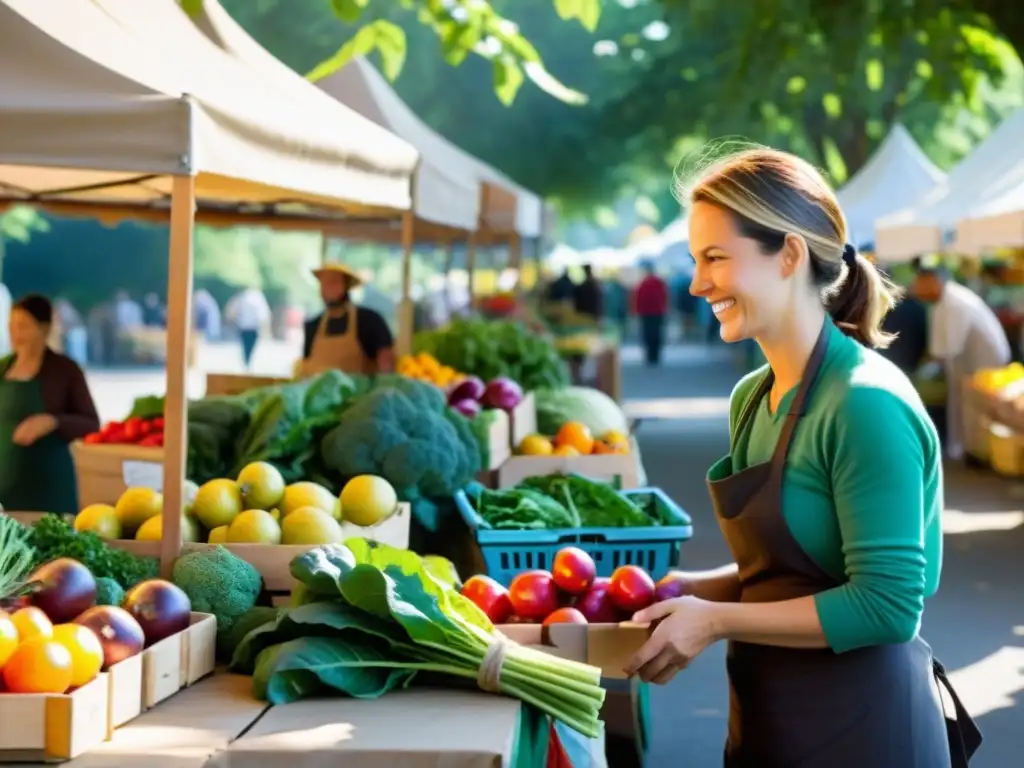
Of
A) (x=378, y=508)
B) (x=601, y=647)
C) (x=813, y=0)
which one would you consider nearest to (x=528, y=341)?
(x=813, y=0)

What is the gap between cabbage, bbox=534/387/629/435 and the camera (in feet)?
31.3

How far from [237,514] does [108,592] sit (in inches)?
44.9

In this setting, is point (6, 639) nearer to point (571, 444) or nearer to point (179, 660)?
point (179, 660)

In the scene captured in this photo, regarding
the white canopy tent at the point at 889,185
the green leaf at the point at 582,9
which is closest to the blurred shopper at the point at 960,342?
the white canopy tent at the point at 889,185

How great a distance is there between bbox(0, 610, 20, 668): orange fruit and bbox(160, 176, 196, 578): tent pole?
51.6 inches

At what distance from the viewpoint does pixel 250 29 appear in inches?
1345

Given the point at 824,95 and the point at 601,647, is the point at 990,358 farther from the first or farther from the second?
the point at 601,647

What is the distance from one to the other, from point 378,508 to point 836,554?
8.92ft

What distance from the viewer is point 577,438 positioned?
8555 mm

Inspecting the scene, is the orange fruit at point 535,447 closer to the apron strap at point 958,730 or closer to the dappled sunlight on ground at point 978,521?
the dappled sunlight on ground at point 978,521

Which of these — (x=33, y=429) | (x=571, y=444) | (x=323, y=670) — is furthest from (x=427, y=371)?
(x=323, y=670)

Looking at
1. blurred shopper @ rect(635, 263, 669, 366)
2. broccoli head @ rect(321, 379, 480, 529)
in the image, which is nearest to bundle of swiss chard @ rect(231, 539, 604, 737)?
broccoli head @ rect(321, 379, 480, 529)

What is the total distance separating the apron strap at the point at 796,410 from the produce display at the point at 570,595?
3.18 feet

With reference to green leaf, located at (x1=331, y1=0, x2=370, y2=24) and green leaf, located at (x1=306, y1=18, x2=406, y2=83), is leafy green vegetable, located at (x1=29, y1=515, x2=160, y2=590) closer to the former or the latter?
green leaf, located at (x1=331, y1=0, x2=370, y2=24)
